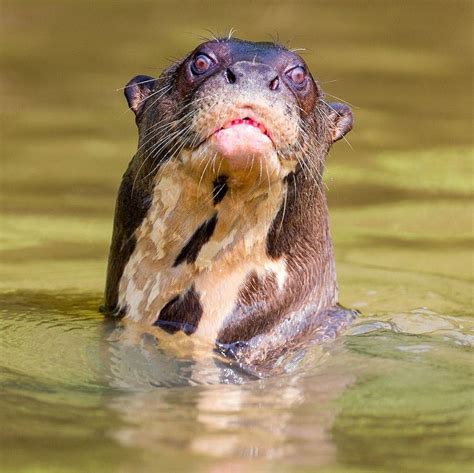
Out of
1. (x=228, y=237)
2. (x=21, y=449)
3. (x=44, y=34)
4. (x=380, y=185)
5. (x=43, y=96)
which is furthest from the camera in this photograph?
(x=44, y=34)

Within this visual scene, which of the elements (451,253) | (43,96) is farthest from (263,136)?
(43,96)

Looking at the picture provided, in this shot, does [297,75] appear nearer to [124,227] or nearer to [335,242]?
[124,227]

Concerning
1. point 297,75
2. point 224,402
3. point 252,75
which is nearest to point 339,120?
point 297,75

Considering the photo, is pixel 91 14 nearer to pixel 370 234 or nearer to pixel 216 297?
pixel 370 234

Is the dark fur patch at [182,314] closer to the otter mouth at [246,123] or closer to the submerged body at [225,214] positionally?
the submerged body at [225,214]

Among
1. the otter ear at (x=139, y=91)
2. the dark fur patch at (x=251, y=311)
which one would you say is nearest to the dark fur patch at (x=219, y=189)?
the dark fur patch at (x=251, y=311)

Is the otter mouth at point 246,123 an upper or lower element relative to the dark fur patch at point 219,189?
upper
